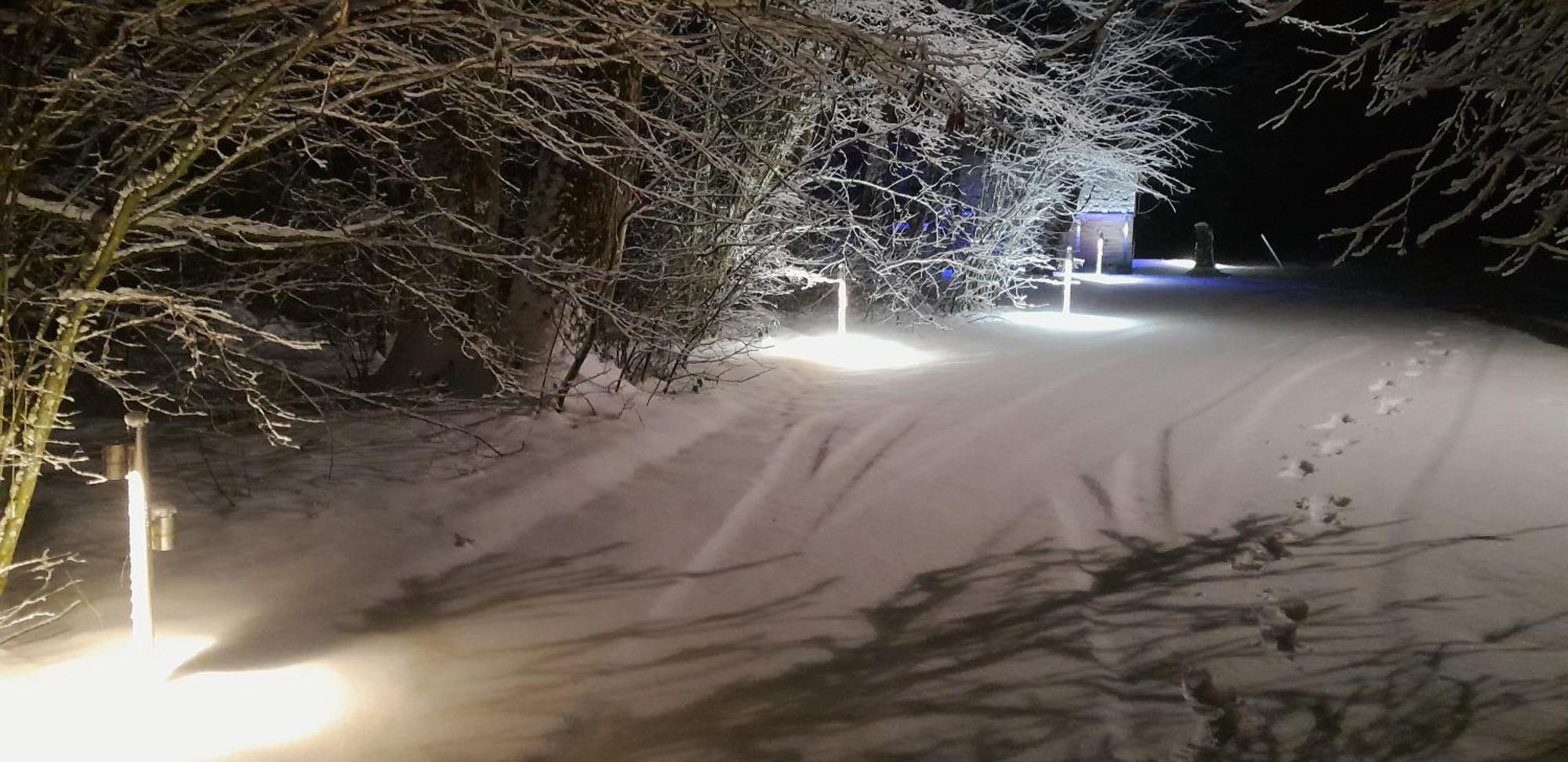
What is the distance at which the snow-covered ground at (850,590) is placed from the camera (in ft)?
13.9

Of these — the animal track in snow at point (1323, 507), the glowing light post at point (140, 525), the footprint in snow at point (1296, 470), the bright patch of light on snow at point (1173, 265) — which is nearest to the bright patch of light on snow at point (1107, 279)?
the bright patch of light on snow at point (1173, 265)

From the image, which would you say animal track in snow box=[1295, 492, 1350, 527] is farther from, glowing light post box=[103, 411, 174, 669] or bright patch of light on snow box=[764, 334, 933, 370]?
bright patch of light on snow box=[764, 334, 933, 370]

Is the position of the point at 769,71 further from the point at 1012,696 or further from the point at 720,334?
the point at 1012,696

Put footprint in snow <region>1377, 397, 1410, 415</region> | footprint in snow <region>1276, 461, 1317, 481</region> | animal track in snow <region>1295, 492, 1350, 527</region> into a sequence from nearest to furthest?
1. animal track in snow <region>1295, 492, 1350, 527</region>
2. footprint in snow <region>1276, 461, 1317, 481</region>
3. footprint in snow <region>1377, 397, 1410, 415</region>

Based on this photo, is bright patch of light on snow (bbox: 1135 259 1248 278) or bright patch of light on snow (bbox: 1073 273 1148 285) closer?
bright patch of light on snow (bbox: 1073 273 1148 285)

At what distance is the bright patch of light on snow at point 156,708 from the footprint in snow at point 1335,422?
779cm

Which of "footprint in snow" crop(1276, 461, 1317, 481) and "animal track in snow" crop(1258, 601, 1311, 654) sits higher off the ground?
"footprint in snow" crop(1276, 461, 1317, 481)

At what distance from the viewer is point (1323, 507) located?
7008 mm

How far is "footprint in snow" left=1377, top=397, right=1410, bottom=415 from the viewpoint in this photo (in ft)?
32.1

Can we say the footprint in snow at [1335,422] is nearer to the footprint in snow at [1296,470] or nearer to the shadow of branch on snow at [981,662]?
the footprint in snow at [1296,470]

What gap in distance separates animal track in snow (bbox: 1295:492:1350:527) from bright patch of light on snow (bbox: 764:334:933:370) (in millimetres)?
6488

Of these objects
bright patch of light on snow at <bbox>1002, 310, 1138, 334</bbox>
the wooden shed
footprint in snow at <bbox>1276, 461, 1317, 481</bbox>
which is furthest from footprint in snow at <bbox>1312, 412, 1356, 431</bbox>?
the wooden shed

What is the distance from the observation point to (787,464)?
848 centimetres

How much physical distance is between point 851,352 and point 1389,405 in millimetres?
6499
